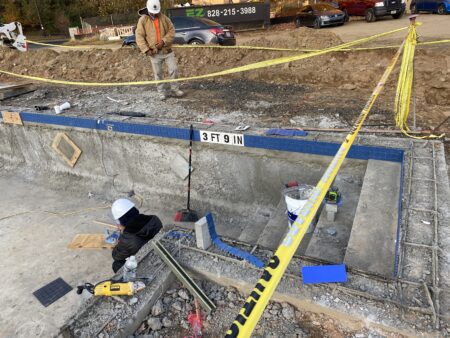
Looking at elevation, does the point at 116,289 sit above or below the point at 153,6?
below

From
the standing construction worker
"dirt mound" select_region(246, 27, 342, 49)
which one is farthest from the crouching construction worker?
"dirt mound" select_region(246, 27, 342, 49)

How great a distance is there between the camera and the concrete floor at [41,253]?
4.76m

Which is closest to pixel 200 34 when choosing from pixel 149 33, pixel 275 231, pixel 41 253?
pixel 149 33

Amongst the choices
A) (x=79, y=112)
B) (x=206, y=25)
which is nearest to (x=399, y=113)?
(x=79, y=112)

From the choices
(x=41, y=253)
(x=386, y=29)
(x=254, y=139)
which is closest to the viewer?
(x=254, y=139)

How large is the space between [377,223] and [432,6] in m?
19.7

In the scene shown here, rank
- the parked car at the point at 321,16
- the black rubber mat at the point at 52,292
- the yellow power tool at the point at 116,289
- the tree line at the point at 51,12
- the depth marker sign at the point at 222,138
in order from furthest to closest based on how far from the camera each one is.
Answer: the tree line at the point at 51,12 → the parked car at the point at 321,16 → the depth marker sign at the point at 222,138 → the black rubber mat at the point at 52,292 → the yellow power tool at the point at 116,289

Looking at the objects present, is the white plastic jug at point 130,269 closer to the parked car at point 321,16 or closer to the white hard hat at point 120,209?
the white hard hat at point 120,209

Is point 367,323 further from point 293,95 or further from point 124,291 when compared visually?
point 293,95

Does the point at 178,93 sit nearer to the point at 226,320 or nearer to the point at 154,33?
the point at 154,33

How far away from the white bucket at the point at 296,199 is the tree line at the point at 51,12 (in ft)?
136

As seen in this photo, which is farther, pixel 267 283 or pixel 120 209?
pixel 120 209

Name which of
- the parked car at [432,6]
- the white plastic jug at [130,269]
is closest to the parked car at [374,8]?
the parked car at [432,6]

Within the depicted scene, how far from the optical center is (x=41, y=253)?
6.19 m
